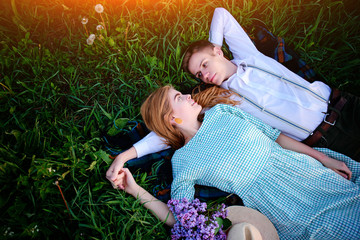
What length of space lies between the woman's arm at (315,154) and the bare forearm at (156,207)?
1.47m

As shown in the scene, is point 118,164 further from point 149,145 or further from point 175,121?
point 175,121

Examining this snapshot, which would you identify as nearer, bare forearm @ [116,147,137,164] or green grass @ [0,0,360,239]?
bare forearm @ [116,147,137,164]

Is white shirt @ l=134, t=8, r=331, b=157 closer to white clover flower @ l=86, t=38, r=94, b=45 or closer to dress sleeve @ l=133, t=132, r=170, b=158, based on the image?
dress sleeve @ l=133, t=132, r=170, b=158

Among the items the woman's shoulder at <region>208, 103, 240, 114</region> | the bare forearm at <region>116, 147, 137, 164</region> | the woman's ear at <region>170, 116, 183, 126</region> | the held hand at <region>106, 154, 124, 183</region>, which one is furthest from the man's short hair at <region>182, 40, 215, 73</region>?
the held hand at <region>106, 154, 124, 183</region>

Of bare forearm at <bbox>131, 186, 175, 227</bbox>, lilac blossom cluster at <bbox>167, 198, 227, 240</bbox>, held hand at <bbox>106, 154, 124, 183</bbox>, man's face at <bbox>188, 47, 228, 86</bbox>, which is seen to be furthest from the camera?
man's face at <bbox>188, 47, 228, 86</bbox>

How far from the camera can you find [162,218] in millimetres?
2027

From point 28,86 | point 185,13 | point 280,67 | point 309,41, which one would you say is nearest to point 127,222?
point 28,86

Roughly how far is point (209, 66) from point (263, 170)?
4.54 ft

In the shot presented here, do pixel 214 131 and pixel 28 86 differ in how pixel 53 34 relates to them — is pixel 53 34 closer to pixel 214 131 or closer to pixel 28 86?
pixel 28 86

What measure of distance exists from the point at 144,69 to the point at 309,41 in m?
2.46

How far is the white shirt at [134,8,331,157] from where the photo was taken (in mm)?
2420

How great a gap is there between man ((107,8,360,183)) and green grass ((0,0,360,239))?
36cm

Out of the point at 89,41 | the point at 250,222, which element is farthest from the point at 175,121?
the point at 89,41

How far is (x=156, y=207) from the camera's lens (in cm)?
206
